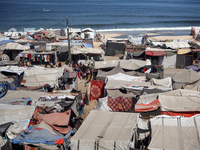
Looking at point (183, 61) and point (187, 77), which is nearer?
Result: point (187, 77)

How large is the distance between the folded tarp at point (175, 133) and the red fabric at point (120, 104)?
284 cm

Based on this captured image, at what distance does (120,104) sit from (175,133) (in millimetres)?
4131

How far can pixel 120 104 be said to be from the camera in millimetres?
11953

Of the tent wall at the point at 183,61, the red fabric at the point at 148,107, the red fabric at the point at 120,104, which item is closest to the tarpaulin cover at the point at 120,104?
the red fabric at the point at 120,104

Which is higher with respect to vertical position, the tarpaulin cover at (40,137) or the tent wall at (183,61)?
the tent wall at (183,61)

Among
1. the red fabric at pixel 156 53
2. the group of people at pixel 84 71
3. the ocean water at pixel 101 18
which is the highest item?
the ocean water at pixel 101 18

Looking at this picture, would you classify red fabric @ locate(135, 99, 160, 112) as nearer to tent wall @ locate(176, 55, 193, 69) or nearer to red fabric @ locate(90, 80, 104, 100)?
red fabric @ locate(90, 80, 104, 100)

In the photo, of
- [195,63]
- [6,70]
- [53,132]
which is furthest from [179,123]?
[195,63]

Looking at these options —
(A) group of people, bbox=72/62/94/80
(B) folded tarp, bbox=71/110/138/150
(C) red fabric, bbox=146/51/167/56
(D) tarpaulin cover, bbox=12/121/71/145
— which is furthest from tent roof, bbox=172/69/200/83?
(D) tarpaulin cover, bbox=12/121/71/145

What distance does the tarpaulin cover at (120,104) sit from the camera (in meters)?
11.9

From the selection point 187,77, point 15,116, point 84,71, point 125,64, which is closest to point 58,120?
point 15,116

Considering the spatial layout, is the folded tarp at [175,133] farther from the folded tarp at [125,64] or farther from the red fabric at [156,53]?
the red fabric at [156,53]

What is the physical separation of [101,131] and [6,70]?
10967mm

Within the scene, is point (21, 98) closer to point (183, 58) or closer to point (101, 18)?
point (183, 58)
